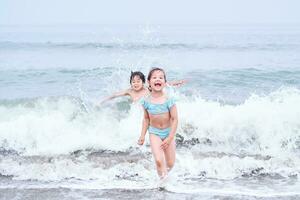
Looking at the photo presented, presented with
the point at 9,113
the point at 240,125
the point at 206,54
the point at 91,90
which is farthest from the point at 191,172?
the point at 206,54

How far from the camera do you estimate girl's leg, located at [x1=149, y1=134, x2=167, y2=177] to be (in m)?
5.22

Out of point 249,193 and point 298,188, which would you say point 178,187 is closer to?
point 249,193

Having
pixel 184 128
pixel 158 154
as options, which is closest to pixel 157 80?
pixel 158 154

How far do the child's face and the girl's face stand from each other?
2.03 meters

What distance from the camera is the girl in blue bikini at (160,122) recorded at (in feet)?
17.2

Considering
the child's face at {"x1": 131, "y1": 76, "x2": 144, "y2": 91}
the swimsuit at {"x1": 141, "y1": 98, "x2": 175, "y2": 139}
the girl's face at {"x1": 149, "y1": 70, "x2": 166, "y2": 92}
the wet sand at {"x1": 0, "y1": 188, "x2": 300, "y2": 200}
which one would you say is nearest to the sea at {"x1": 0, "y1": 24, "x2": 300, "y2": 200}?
the wet sand at {"x1": 0, "y1": 188, "x2": 300, "y2": 200}

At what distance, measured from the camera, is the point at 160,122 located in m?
5.33

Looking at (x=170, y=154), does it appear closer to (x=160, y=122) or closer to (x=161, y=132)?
(x=161, y=132)

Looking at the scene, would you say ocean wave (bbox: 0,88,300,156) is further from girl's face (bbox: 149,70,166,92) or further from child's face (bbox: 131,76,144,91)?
girl's face (bbox: 149,70,166,92)

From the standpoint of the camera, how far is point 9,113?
35.4 feet

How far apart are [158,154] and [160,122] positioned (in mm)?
375

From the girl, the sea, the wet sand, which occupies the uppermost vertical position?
the girl

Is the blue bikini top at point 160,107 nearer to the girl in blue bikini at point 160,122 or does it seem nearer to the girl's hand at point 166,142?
the girl in blue bikini at point 160,122

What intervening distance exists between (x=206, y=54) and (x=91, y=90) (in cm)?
1098
